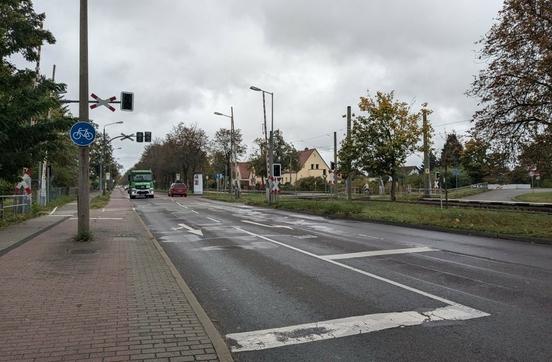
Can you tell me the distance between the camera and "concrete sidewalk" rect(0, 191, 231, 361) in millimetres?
4969

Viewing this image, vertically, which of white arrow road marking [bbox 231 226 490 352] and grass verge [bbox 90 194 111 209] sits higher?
grass verge [bbox 90 194 111 209]

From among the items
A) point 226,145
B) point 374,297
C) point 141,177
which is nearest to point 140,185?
point 141,177

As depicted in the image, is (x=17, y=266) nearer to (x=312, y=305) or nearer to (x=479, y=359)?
(x=312, y=305)

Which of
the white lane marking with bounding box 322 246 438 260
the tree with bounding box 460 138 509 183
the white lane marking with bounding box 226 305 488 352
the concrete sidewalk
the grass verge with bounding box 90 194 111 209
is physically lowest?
the white lane marking with bounding box 226 305 488 352

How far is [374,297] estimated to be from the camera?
7531 millimetres

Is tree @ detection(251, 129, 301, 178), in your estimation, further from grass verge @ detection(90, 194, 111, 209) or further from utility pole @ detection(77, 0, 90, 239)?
utility pole @ detection(77, 0, 90, 239)

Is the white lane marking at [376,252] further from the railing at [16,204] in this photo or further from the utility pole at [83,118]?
the railing at [16,204]

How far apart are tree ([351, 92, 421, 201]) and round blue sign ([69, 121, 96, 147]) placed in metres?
22.6

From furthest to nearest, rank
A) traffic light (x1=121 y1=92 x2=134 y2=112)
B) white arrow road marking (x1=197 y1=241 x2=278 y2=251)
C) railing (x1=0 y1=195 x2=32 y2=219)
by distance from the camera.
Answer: railing (x1=0 y1=195 x2=32 y2=219), traffic light (x1=121 y1=92 x2=134 y2=112), white arrow road marking (x1=197 y1=241 x2=278 y2=251)

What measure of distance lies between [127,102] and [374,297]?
39.6 ft

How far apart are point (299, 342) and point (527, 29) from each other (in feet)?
53.1

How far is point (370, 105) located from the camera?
34.0 m

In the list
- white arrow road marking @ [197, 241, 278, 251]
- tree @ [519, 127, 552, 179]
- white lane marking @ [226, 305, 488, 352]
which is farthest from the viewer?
tree @ [519, 127, 552, 179]

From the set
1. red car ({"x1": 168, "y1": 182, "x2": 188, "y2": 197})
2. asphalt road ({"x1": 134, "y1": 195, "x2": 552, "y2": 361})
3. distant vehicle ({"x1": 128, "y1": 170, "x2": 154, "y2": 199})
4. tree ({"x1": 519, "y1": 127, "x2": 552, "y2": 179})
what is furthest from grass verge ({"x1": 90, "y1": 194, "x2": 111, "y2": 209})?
tree ({"x1": 519, "y1": 127, "x2": 552, "y2": 179})
